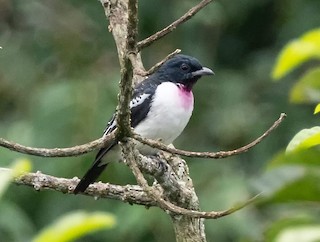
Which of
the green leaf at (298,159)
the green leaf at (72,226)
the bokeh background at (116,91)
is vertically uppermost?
the bokeh background at (116,91)

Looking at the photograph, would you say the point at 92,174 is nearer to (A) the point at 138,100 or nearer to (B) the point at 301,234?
(A) the point at 138,100

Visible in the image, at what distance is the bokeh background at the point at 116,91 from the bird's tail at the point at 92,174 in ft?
4.86

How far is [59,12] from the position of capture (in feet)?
27.9

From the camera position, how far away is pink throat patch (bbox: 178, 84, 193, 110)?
15.0 ft

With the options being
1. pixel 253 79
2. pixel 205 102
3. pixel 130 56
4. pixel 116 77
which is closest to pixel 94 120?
pixel 116 77

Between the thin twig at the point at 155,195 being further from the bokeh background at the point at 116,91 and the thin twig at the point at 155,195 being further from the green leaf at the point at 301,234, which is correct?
the bokeh background at the point at 116,91

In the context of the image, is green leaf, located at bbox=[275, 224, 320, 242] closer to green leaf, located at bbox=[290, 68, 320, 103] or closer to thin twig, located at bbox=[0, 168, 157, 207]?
green leaf, located at bbox=[290, 68, 320, 103]

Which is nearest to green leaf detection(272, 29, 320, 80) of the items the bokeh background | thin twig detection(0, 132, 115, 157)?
thin twig detection(0, 132, 115, 157)

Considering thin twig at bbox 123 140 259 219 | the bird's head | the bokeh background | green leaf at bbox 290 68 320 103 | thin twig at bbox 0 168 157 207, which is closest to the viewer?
green leaf at bbox 290 68 320 103

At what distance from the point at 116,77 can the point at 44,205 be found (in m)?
1.11

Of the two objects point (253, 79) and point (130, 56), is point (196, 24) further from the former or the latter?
point (130, 56)

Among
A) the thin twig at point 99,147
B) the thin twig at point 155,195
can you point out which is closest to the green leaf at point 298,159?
the thin twig at point 155,195

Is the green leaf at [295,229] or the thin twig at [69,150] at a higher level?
the thin twig at [69,150]

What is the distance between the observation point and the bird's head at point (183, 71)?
4859 mm
